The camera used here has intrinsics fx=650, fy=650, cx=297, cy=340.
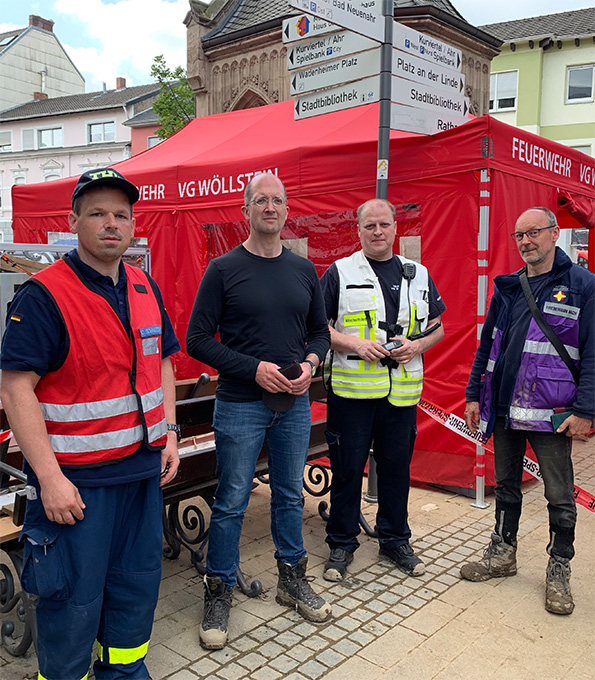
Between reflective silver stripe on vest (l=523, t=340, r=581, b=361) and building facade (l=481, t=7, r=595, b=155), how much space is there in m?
28.3

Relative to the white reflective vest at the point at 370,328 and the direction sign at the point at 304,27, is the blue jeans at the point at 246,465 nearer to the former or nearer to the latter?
the white reflective vest at the point at 370,328

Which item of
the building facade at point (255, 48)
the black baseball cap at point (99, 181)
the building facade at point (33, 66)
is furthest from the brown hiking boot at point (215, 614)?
the building facade at point (33, 66)

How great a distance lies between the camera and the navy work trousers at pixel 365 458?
3592 millimetres

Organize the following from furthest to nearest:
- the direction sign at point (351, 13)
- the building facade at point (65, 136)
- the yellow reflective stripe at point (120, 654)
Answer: the building facade at point (65, 136), the direction sign at point (351, 13), the yellow reflective stripe at point (120, 654)

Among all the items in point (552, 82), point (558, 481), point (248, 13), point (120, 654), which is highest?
point (552, 82)

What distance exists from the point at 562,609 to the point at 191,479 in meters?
2.00

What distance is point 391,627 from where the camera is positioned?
3.11m

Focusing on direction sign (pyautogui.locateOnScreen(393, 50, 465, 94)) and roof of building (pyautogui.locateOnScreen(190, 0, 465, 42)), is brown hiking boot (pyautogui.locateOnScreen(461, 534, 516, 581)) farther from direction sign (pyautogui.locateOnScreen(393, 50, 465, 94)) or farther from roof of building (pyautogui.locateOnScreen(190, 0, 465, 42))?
roof of building (pyautogui.locateOnScreen(190, 0, 465, 42))

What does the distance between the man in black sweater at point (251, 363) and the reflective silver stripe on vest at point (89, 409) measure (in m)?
0.81

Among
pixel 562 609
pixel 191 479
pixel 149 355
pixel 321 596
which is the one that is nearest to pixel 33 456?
pixel 149 355

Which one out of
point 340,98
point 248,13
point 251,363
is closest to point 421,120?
point 340,98

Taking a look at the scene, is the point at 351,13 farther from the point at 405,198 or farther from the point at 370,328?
the point at 370,328

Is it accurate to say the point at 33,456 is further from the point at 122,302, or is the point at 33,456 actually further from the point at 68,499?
the point at 122,302

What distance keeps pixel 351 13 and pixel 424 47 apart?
28.8 inches
